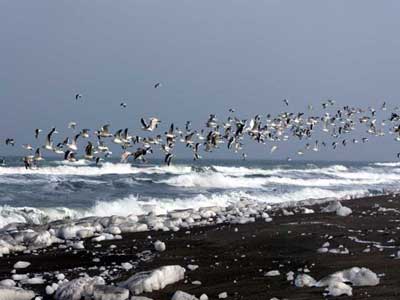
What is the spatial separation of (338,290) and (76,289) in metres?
4.06

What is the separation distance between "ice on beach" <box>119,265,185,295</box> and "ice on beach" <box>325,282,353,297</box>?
2696 mm

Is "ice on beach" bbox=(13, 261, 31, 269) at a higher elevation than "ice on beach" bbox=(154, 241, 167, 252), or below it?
below

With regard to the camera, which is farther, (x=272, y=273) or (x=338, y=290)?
(x=272, y=273)

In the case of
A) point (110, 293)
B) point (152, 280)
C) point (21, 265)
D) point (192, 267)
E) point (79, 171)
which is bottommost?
point (79, 171)

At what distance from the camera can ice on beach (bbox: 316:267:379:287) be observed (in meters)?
9.04

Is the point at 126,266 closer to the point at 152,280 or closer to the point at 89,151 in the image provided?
the point at 152,280

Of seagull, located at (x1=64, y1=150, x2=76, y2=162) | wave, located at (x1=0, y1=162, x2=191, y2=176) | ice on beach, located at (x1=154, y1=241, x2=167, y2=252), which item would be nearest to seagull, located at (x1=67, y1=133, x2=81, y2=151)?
seagull, located at (x1=64, y1=150, x2=76, y2=162)

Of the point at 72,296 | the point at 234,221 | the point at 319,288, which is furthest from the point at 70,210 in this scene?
the point at 319,288

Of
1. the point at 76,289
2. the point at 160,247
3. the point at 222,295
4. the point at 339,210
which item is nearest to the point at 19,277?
the point at 76,289

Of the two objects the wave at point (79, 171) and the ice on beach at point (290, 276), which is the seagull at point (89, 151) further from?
the wave at point (79, 171)

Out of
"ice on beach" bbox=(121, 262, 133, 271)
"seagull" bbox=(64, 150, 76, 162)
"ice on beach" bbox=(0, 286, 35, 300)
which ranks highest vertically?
"seagull" bbox=(64, 150, 76, 162)

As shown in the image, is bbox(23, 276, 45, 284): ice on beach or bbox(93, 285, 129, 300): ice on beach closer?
bbox(93, 285, 129, 300): ice on beach

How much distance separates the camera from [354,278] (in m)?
9.20

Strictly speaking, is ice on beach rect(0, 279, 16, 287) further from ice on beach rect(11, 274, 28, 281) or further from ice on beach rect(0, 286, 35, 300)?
ice on beach rect(0, 286, 35, 300)
